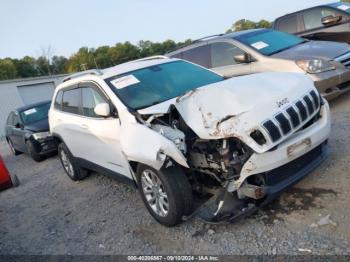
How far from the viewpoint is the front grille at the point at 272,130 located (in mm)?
3375

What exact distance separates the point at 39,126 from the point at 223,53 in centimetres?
513

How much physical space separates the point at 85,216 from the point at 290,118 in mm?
3005

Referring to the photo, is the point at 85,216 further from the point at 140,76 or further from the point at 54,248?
the point at 140,76

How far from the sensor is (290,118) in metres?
3.55

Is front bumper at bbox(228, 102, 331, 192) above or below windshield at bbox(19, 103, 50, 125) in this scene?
above

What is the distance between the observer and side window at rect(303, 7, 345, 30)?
30.6ft

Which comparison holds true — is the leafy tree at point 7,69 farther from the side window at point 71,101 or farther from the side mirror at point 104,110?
the side mirror at point 104,110

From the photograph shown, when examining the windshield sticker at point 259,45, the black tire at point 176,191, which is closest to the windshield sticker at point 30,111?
the windshield sticker at point 259,45

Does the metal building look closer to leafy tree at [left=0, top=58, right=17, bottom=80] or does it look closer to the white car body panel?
the white car body panel

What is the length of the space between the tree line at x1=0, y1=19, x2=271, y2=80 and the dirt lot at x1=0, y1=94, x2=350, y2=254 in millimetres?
45820

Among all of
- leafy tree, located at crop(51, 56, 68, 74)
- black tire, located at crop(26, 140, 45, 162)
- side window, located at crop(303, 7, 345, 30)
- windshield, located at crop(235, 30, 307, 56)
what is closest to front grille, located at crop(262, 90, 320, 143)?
windshield, located at crop(235, 30, 307, 56)

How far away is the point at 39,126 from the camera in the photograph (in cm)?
978

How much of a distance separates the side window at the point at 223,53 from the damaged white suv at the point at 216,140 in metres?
3.21

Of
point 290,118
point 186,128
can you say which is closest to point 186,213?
point 186,128
